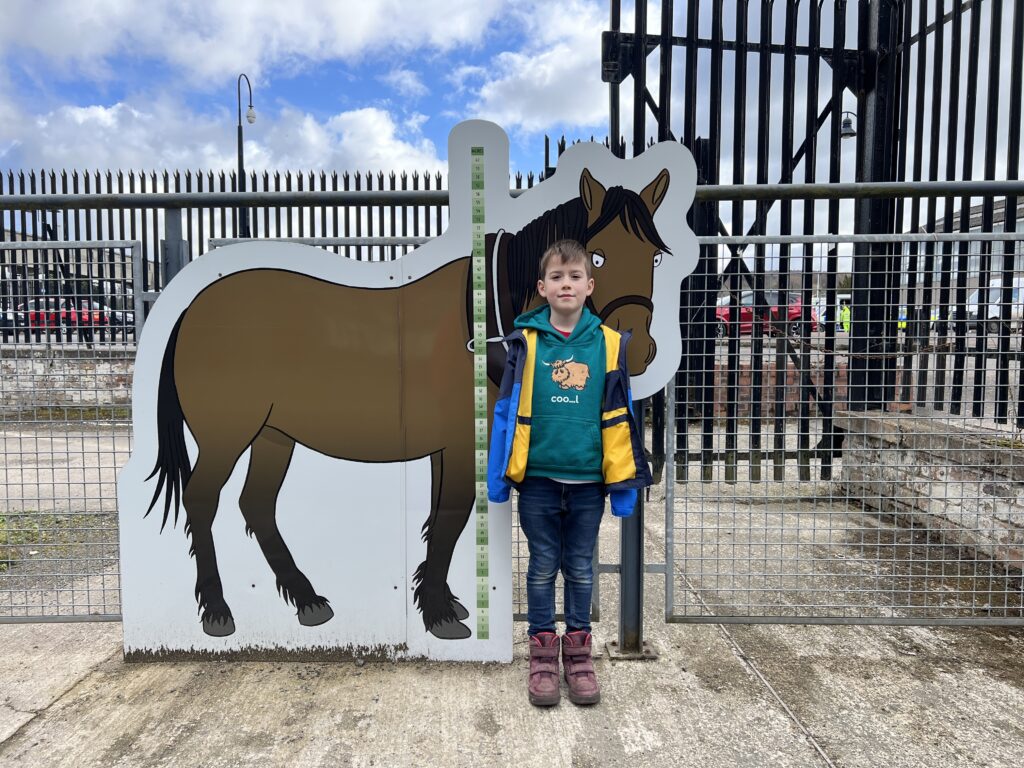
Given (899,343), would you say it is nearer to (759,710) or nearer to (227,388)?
(759,710)

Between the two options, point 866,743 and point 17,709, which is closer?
point 866,743

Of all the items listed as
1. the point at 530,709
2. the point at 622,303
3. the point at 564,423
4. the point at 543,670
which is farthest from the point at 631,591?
the point at 622,303

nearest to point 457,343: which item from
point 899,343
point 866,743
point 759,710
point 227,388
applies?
point 227,388

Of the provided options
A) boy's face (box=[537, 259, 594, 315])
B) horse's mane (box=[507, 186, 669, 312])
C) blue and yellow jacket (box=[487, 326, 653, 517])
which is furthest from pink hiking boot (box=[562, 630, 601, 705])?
horse's mane (box=[507, 186, 669, 312])

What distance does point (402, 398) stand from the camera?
2.63 m

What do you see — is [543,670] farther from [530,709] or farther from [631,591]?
[631,591]

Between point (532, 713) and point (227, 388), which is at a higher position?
point (227, 388)

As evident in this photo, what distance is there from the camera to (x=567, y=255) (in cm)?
231

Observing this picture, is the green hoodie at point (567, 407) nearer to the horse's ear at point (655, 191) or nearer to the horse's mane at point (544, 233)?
the horse's mane at point (544, 233)

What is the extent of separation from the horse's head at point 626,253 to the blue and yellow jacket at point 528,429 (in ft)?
0.78

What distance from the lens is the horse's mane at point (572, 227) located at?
2527 mm

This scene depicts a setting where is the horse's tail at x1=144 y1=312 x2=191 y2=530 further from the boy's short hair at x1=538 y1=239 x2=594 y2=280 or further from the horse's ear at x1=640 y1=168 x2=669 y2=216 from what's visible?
the horse's ear at x1=640 y1=168 x2=669 y2=216

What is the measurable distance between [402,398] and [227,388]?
75 centimetres

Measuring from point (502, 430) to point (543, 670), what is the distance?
37.6 inches
